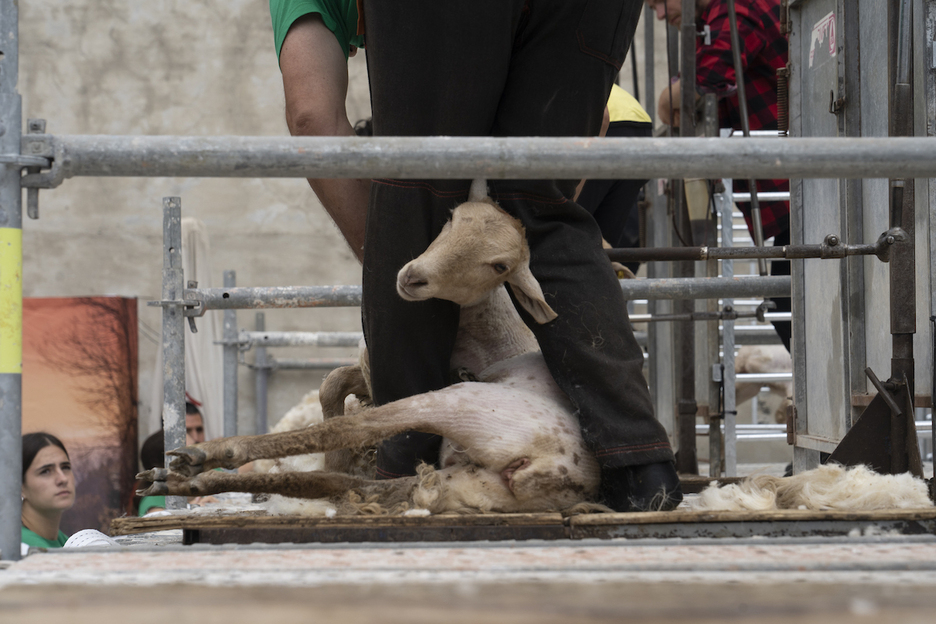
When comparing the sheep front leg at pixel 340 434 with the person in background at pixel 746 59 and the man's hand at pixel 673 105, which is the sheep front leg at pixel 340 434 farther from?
the man's hand at pixel 673 105

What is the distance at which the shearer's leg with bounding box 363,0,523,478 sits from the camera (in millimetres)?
1937

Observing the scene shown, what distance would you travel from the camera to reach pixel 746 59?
13.8ft

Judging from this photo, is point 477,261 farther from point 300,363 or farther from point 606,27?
point 300,363

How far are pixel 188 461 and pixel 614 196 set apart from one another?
318 cm

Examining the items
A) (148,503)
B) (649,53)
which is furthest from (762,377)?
(148,503)

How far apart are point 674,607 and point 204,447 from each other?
121cm

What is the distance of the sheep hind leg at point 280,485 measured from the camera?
5.95ft

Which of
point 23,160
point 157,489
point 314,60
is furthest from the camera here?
point 314,60

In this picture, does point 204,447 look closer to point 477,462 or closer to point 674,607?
point 477,462

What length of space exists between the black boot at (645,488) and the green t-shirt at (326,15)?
1.33 meters

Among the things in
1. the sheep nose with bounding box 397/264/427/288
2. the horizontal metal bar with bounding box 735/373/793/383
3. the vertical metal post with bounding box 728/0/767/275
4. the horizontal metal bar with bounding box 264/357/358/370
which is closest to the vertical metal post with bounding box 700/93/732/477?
the vertical metal post with bounding box 728/0/767/275

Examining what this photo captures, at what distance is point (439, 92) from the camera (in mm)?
1957

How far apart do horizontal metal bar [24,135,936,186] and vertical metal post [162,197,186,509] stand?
1.61m

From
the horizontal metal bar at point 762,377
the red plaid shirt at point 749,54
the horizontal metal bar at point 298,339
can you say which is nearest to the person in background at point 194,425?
the horizontal metal bar at point 298,339
